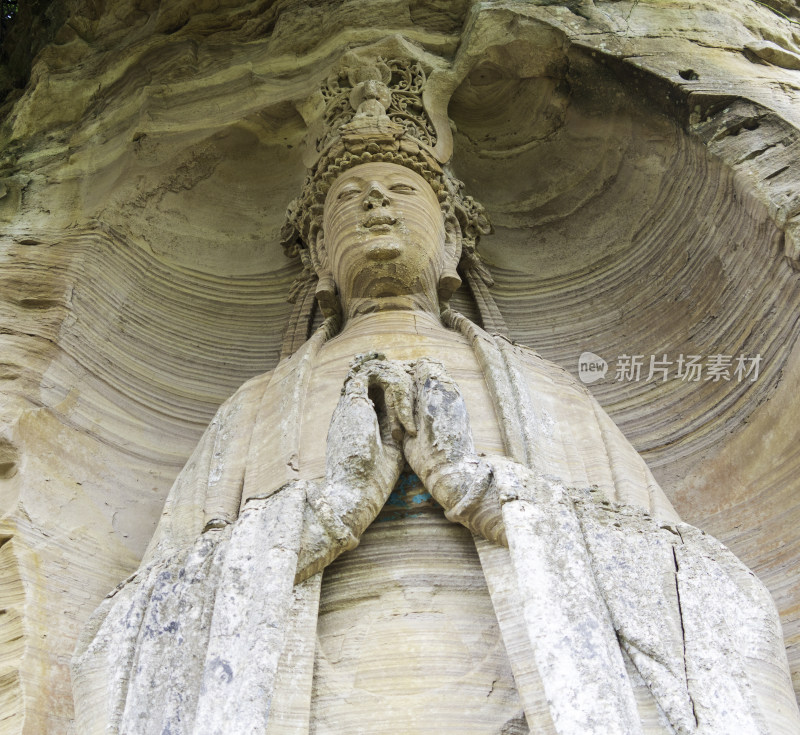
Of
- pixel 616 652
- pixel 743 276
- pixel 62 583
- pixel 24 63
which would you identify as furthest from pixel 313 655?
pixel 24 63

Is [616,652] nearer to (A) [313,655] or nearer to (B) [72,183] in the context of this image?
(A) [313,655]

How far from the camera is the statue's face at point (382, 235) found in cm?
481

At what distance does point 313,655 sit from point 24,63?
5314 millimetres

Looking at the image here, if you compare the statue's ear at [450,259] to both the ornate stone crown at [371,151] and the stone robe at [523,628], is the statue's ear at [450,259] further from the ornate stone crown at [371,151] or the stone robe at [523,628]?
the stone robe at [523,628]

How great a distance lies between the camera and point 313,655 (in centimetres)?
296

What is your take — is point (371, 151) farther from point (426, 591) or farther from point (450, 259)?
point (426, 591)

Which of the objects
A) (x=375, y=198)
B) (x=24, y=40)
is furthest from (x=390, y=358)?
(x=24, y=40)

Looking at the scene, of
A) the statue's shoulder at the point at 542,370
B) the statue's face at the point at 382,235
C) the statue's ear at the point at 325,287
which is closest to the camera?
the statue's shoulder at the point at 542,370

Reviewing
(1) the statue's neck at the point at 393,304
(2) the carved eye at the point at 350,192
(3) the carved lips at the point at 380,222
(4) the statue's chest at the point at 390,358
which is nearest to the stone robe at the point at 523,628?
(4) the statue's chest at the point at 390,358

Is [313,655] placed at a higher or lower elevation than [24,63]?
lower

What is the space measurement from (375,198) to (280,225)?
146 cm

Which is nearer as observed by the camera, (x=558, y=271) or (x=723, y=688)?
(x=723, y=688)

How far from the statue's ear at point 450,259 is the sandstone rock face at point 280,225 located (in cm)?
56

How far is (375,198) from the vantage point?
16.2ft
